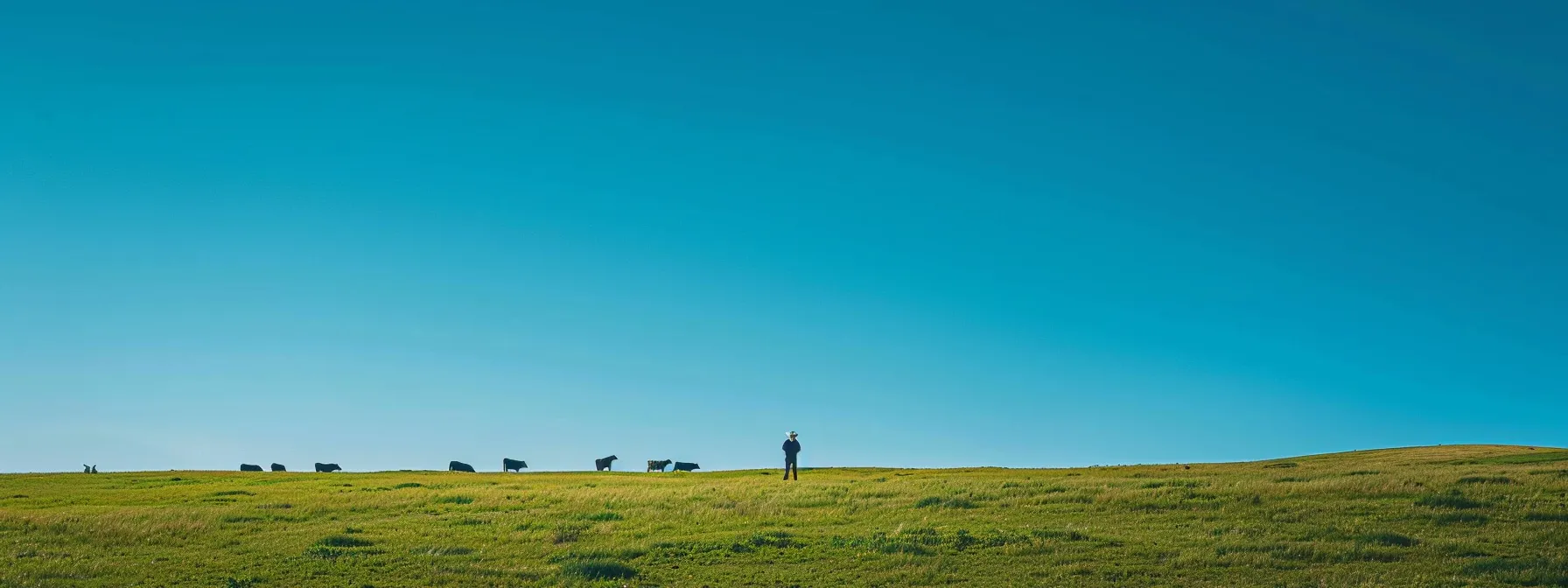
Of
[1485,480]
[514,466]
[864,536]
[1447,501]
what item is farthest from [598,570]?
[514,466]

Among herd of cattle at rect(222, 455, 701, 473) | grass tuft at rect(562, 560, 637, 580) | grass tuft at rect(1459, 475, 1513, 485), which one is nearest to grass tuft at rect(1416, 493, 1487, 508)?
grass tuft at rect(1459, 475, 1513, 485)

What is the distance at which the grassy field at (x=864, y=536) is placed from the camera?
63.4 ft

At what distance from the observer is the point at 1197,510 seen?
88.8 ft

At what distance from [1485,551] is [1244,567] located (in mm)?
5327

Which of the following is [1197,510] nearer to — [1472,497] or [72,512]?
[1472,497]

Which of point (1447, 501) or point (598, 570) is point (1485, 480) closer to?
point (1447, 501)

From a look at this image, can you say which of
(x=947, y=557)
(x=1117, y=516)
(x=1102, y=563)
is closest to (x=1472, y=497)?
(x=1117, y=516)

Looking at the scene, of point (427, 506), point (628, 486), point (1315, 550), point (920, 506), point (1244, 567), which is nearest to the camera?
point (1244, 567)


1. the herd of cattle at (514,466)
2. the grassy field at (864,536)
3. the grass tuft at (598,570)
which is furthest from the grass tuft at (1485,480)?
the herd of cattle at (514,466)

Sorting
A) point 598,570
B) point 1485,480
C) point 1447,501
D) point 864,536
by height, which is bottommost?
point 598,570

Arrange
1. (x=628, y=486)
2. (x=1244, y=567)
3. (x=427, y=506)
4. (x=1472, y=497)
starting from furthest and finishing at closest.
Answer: (x=628, y=486)
(x=427, y=506)
(x=1472, y=497)
(x=1244, y=567)

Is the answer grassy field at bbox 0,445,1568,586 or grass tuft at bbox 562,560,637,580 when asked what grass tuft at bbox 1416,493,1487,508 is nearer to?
grassy field at bbox 0,445,1568,586

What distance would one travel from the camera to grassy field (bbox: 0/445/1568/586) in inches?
761

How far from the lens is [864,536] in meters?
23.6
